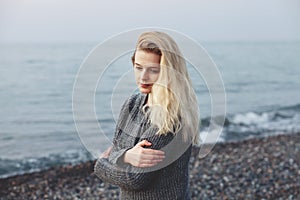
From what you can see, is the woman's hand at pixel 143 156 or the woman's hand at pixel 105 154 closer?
the woman's hand at pixel 143 156

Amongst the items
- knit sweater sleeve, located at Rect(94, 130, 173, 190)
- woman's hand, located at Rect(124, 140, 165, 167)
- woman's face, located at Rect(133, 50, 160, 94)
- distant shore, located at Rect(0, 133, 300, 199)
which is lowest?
distant shore, located at Rect(0, 133, 300, 199)

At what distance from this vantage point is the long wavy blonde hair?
206cm

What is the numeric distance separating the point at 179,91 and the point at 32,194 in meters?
5.05

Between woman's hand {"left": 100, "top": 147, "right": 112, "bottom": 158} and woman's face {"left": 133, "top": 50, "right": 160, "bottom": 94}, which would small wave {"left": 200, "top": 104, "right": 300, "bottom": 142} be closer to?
woman's hand {"left": 100, "top": 147, "right": 112, "bottom": 158}

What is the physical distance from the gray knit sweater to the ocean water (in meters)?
0.14

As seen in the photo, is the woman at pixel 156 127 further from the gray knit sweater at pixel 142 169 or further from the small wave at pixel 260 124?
the small wave at pixel 260 124

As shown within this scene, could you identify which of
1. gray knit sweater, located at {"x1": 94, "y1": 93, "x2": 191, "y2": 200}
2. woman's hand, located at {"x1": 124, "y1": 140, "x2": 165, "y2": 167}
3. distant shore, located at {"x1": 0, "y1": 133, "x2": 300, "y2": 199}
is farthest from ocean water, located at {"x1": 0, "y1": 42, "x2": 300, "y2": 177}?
distant shore, located at {"x1": 0, "y1": 133, "x2": 300, "y2": 199}

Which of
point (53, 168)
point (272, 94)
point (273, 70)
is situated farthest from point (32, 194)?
point (273, 70)

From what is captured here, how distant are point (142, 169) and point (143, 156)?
0.22 feet

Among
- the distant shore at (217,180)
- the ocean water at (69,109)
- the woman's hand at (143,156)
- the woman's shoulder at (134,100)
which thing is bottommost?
the ocean water at (69,109)

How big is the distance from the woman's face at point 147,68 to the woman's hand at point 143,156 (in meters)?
0.25

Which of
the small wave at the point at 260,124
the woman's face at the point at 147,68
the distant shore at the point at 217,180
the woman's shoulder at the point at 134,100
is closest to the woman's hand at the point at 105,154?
the woman's shoulder at the point at 134,100

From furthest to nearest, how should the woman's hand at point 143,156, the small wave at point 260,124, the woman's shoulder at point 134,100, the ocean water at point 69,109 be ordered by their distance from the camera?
the small wave at point 260,124
the ocean water at point 69,109
the woman's shoulder at point 134,100
the woman's hand at point 143,156

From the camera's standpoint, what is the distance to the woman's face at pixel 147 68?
6.84 ft
